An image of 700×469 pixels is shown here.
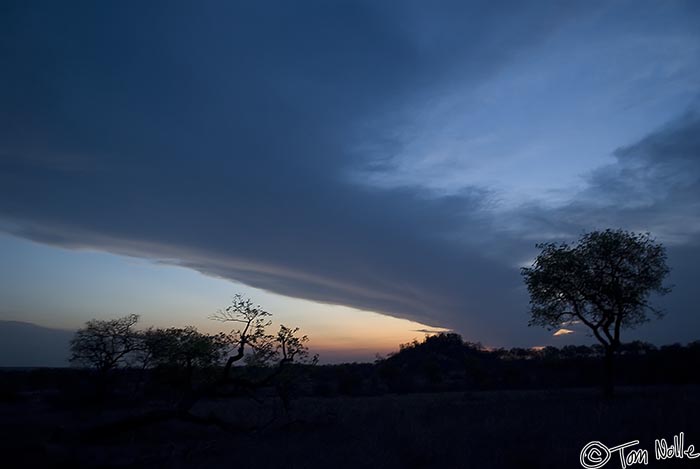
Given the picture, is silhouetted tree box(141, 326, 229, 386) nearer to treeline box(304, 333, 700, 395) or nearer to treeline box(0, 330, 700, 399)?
treeline box(0, 330, 700, 399)

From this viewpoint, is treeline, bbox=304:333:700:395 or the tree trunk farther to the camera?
treeline, bbox=304:333:700:395

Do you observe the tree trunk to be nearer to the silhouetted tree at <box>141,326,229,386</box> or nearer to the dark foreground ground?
the dark foreground ground

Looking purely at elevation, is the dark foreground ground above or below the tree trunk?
below

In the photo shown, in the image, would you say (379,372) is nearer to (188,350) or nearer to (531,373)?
(531,373)

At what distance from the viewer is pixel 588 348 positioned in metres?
86.7

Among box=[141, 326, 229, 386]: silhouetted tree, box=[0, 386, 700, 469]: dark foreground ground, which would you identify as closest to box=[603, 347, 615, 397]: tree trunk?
box=[0, 386, 700, 469]: dark foreground ground

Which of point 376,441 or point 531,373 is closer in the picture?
point 376,441

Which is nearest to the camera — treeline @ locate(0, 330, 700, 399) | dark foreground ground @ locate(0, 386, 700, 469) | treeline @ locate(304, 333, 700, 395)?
dark foreground ground @ locate(0, 386, 700, 469)

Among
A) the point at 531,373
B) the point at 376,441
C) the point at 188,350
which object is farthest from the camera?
the point at 531,373

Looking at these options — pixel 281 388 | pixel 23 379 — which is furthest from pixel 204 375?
pixel 23 379

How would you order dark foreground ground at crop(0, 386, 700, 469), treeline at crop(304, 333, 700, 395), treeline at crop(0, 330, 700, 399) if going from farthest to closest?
treeline at crop(304, 333, 700, 395) < treeline at crop(0, 330, 700, 399) < dark foreground ground at crop(0, 386, 700, 469)

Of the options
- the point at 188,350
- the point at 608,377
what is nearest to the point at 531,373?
the point at 608,377

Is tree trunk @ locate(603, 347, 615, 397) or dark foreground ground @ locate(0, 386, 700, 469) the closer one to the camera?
dark foreground ground @ locate(0, 386, 700, 469)

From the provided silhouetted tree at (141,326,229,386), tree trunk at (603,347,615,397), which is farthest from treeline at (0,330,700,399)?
tree trunk at (603,347,615,397)
